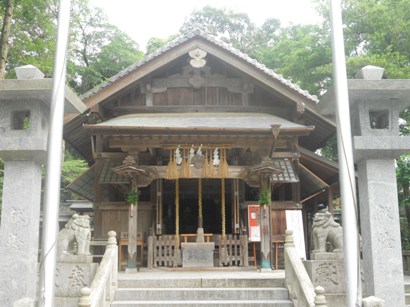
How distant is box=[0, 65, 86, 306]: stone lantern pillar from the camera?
671cm

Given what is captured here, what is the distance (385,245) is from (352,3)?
17.4 meters

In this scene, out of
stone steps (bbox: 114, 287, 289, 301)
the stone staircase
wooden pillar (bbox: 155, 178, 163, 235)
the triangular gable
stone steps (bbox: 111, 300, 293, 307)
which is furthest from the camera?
the triangular gable

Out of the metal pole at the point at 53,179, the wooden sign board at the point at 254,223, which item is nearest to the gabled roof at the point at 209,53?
the wooden sign board at the point at 254,223

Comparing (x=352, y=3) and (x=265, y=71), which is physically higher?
(x=352, y=3)

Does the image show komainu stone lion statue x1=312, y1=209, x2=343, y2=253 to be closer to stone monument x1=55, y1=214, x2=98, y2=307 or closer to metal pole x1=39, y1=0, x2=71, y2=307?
stone monument x1=55, y1=214, x2=98, y2=307

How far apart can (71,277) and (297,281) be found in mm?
4314

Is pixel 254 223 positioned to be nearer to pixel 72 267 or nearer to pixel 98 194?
pixel 98 194

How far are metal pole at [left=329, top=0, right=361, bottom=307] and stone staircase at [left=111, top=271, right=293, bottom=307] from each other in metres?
3.48

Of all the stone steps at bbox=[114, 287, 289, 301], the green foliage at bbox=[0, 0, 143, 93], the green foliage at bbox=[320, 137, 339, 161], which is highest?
the green foliage at bbox=[0, 0, 143, 93]

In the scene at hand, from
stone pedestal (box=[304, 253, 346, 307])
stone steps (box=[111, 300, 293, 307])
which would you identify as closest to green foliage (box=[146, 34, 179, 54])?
stone steps (box=[111, 300, 293, 307])

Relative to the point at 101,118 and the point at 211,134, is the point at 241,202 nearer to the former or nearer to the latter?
the point at 211,134

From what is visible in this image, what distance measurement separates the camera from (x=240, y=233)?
531 inches

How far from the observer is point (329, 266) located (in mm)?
8969

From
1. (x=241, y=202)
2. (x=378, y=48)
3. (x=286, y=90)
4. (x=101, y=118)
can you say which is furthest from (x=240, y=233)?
(x=378, y=48)
